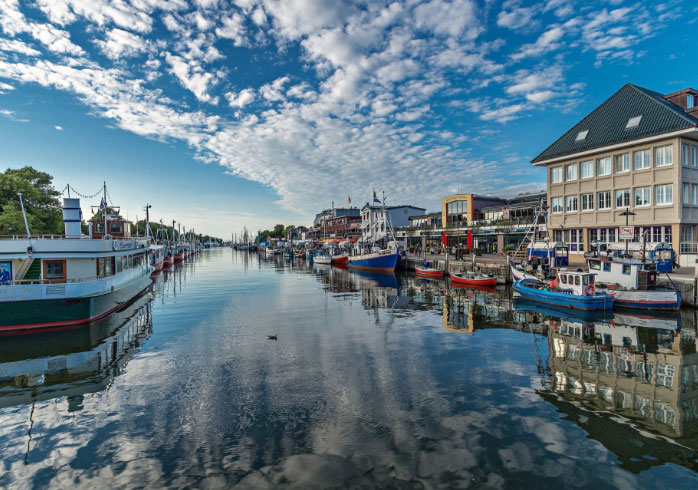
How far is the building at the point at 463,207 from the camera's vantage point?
230 feet

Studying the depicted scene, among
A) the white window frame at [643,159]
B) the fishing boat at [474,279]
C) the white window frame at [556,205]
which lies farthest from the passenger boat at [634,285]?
the white window frame at [556,205]

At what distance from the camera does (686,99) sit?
1647 inches

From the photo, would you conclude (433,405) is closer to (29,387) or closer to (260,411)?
(260,411)

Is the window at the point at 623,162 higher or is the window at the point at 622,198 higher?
the window at the point at 623,162

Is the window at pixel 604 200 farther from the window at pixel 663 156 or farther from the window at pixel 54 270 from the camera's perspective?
the window at pixel 54 270

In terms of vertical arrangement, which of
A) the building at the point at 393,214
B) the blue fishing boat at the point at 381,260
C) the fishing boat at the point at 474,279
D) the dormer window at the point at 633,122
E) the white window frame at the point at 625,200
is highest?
the dormer window at the point at 633,122

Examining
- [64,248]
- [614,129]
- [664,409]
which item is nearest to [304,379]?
[664,409]

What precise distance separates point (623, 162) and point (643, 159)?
1867mm

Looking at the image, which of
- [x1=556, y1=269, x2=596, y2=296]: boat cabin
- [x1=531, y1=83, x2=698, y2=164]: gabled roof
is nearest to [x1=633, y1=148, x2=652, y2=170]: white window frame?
[x1=531, y1=83, x2=698, y2=164]: gabled roof

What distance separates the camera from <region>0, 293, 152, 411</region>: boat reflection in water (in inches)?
527

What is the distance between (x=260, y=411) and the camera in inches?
452

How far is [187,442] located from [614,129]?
167 ft

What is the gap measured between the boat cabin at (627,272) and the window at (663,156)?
15750 millimetres

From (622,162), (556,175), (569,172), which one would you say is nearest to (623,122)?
(622,162)
